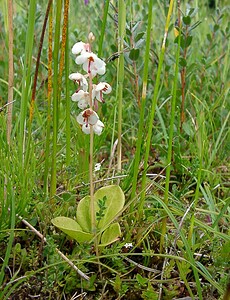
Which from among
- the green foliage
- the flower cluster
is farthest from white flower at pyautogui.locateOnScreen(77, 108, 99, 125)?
the green foliage

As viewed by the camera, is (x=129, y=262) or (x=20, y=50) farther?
(x=20, y=50)

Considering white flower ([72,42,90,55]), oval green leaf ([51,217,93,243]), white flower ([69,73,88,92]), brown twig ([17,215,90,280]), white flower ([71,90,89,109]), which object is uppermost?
white flower ([72,42,90,55])

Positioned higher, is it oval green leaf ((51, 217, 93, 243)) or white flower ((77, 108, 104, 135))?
white flower ((77, 108, 104, 135))

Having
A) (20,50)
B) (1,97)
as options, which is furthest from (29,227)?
(20,50)

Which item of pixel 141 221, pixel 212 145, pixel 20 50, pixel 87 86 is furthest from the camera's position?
pixel 20 50

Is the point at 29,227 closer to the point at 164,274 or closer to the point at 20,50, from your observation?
the point at 164,274

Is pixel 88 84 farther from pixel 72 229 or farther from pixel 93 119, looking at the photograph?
pixel 72 229

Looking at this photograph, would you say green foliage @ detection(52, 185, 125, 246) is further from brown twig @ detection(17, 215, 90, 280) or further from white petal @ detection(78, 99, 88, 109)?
white petal @ detection(78, 99, 88, 109)

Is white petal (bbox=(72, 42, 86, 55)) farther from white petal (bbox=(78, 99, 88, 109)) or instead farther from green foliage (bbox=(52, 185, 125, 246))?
green foliage (bbox=(52, 185, 125, 246))
